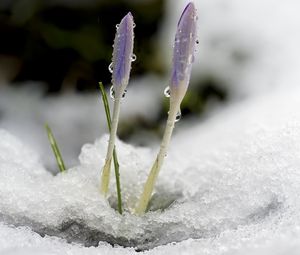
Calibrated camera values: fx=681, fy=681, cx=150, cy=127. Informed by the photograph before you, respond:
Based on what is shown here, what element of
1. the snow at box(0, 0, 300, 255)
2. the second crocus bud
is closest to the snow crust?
the snow at box(0, 0, 300, 255)

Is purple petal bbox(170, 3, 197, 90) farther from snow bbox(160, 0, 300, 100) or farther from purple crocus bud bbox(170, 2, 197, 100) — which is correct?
snow bbox(160, 0, 300, 100)

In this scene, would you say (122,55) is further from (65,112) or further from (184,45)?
(65,112)

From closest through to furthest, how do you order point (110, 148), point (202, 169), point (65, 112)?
point (110, 148) < point (202, 169) < point (65, 112)

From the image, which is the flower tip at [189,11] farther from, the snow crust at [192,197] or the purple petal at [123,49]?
the snow crust at [192,197]

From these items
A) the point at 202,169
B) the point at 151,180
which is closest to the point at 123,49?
the point at 151,180

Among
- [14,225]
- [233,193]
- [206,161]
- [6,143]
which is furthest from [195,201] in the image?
[6,143]

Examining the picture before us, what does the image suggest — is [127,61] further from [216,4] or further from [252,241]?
[216,4]

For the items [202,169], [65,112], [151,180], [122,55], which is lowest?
[65,112]
